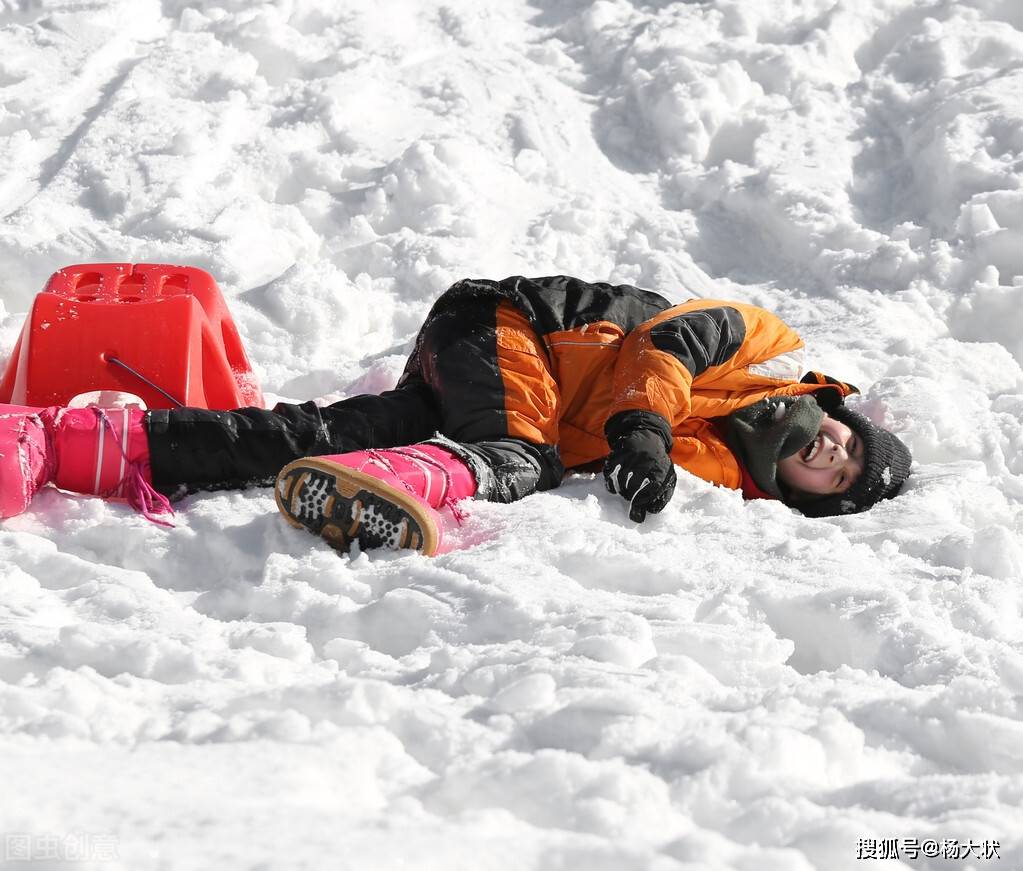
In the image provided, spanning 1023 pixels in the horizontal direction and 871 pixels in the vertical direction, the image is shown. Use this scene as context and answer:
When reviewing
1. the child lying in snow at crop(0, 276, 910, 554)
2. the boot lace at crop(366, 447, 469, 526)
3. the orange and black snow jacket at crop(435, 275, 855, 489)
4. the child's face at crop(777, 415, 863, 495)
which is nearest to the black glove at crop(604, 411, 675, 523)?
the child lying in snow at crop(0, 276, 910, 554)

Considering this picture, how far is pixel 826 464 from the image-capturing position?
2406 millimetres

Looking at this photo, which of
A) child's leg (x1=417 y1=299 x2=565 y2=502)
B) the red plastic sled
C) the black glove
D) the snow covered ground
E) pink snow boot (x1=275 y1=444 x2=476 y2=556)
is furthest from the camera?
the red plastic sled

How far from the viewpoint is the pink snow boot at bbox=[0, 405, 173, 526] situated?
6.40 ft

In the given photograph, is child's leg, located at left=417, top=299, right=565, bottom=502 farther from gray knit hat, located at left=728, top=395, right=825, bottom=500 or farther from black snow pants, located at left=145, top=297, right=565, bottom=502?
gray knit hat, located at left=728, top=395, right=825, bottom=500

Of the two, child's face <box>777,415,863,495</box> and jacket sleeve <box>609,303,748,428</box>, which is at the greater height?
jacket sleeve <box>609,303,748,428</box>

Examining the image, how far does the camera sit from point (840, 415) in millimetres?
2547

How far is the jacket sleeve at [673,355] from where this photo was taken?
2225mm

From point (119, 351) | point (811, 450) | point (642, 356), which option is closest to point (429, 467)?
point (642, 356)

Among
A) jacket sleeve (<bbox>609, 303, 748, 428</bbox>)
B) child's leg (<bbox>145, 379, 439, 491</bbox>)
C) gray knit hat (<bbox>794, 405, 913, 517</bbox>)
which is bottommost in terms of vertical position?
gray knit hat (<bbox>794, 405, 913, 517</bbox>)

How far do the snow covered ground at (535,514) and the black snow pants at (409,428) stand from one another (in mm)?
89

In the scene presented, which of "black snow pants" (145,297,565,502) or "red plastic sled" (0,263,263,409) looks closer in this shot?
"black snow pants" (145,297,565,502)

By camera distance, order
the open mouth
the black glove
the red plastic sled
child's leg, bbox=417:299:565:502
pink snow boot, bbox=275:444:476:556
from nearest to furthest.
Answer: pink snow boot, bbox=275:444:476:556 < the black glove < child's leg, bbox=417:299:565:502 < the red plastic sled < the open mouth

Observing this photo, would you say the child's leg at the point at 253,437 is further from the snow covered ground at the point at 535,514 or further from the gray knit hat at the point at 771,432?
the gray knit hat at the point at 771,432

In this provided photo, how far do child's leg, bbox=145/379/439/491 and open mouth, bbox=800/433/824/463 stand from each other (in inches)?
35.0
